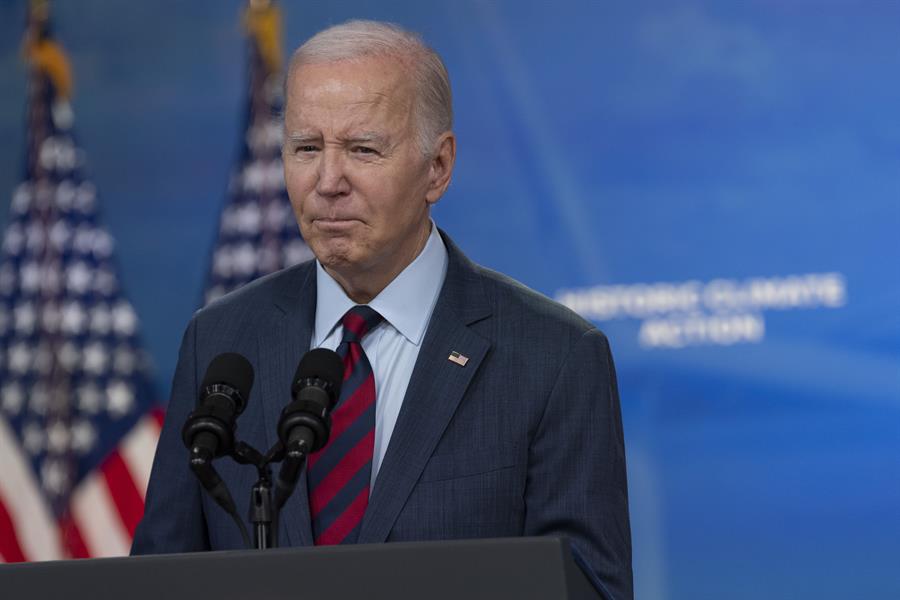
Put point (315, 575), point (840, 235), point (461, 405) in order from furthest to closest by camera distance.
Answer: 1. point (840, 235)
2. point (461, 405)
3. point (315, 575)

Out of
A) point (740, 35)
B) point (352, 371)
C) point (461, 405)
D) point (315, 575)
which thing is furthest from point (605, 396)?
point (740, 35)

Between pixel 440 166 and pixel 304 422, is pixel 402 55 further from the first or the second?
pixel 304 422

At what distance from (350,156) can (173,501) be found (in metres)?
0.63

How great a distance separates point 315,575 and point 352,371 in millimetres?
850

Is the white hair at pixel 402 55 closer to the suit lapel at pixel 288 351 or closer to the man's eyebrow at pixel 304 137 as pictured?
the man's eyebrow at pixel 304 137

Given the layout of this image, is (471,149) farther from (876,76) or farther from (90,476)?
(90,476)

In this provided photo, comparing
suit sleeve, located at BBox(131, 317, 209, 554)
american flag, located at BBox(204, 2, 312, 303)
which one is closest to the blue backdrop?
american flag, located at BBox(204, 2, 312, 303)

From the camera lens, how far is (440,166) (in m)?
2.29

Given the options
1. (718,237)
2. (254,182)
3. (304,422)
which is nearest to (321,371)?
(304,422)

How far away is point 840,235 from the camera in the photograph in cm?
371

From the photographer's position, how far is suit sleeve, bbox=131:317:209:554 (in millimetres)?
2193

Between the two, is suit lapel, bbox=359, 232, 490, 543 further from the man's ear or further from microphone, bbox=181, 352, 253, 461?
microphone, bbox=181, 352, 253, 461

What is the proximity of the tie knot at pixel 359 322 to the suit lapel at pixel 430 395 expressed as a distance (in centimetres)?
9

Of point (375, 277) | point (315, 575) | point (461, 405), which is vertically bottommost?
point (315, 575)
